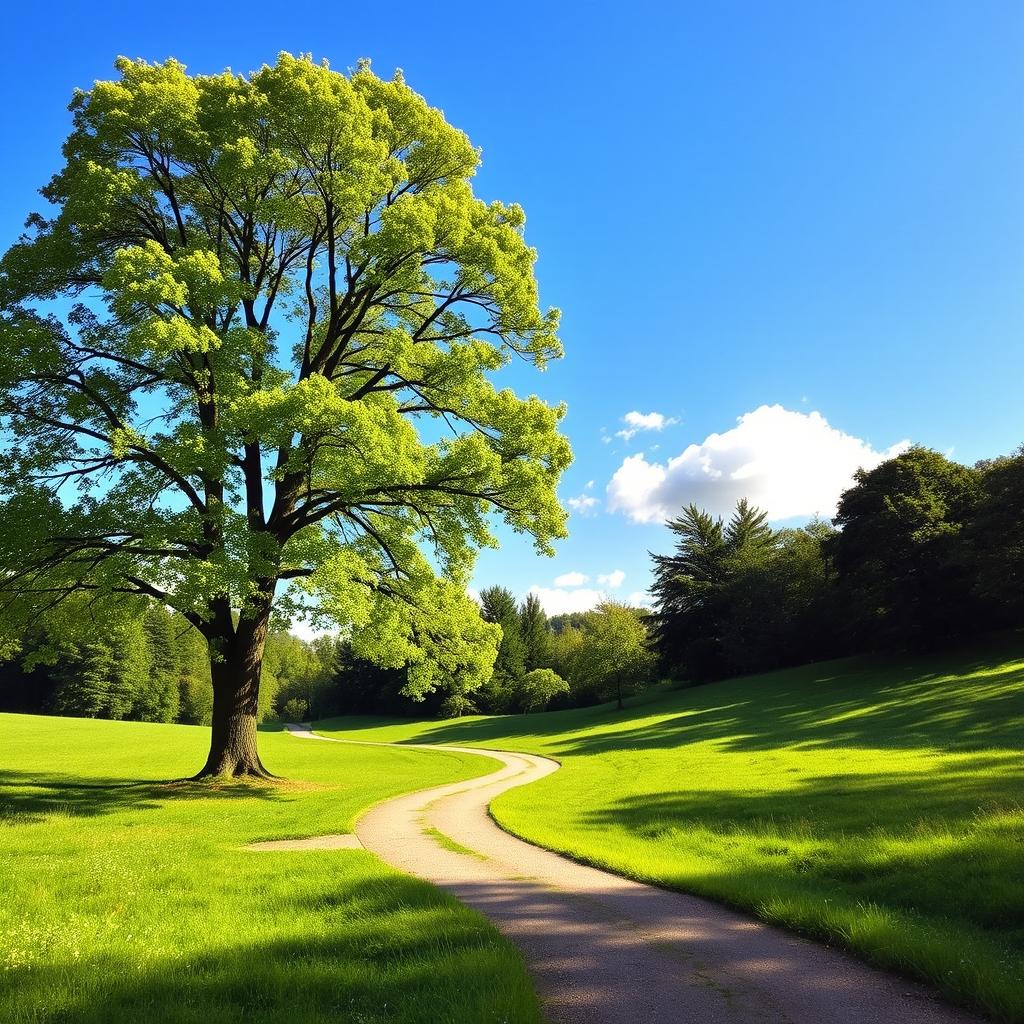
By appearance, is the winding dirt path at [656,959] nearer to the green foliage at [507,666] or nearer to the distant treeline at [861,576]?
the distant treeline at [861,576]

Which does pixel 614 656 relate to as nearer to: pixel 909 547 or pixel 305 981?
pixel 909 547

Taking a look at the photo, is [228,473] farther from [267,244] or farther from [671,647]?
[671,647]

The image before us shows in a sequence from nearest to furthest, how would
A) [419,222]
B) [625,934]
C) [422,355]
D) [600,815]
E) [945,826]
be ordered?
[625,934] < [945,826] < [600,815] < [419,222] < [422,355]

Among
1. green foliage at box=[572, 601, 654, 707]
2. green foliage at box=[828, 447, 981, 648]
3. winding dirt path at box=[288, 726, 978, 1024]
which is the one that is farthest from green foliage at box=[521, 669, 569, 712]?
winding dirt path at box=[288, 726, 978, 1024]

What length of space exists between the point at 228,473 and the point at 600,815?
42.8 ft

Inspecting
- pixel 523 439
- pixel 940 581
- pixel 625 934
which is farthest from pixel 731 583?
pixel 625 934

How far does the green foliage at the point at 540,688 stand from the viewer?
62688 mm

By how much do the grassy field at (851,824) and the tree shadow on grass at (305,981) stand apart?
3169mm

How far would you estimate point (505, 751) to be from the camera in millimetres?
41094

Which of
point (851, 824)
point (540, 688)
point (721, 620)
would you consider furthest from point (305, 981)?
point (540, 688)

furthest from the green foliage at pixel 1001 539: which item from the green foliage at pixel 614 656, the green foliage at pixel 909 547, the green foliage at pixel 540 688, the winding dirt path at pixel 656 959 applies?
the winding dirt path at pixel 656 959

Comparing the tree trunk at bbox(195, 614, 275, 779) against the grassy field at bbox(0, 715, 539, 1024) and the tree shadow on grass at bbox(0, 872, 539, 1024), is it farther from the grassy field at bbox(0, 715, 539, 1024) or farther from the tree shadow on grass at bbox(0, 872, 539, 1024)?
the tree shadow on grass at bbox(0, 872, 539, 1024)

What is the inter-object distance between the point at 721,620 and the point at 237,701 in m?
54.8

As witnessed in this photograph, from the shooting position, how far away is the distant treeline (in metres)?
40.2
